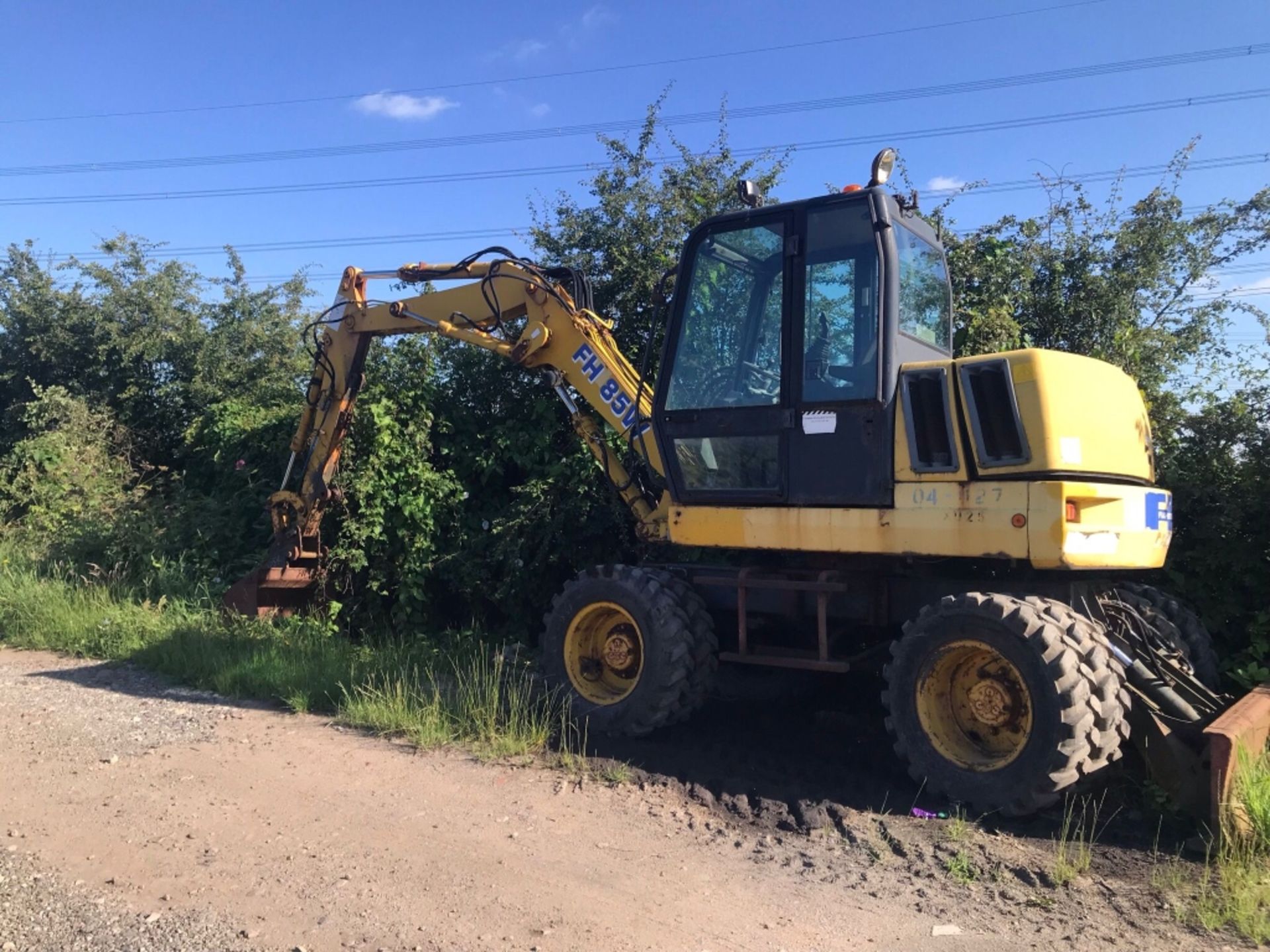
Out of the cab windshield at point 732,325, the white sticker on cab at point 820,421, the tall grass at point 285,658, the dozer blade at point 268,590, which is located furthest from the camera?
the dozer blade at point 268,590

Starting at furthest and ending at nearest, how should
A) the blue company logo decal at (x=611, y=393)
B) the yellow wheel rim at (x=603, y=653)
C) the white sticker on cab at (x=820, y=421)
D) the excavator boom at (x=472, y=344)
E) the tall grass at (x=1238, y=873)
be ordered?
the excavator boom at (x=472, y=344) → the blue company logo decal at (x=611, y=393) → the yellow wheel rim at (x=603, y=653) → the white sticker on cab at (x=820, y=421) → the tall grass at (x=1238, y=873)

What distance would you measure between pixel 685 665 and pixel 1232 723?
2765 millimetres

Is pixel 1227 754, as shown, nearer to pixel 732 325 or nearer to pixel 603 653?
pixel 732 325

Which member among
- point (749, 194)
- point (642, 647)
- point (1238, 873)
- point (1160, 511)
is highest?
point (749, 194)

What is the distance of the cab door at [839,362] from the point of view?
526 centimetres

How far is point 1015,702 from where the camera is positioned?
15.8ft

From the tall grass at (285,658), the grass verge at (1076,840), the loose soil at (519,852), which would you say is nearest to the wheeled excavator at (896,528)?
the grass verge at (1076,840)

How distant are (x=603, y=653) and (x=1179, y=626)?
3.48m

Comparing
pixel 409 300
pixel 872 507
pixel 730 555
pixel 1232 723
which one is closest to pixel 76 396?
pixel 409 300

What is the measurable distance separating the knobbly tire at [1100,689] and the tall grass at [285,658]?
2.87m

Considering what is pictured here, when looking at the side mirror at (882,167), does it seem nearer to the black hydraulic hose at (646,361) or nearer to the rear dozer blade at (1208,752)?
the black hydraulic hose at (646,361)

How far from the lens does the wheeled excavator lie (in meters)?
4.67

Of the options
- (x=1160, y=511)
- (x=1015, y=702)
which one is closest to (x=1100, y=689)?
(x=1015, y=702)

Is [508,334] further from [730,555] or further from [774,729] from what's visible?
[774,729]
